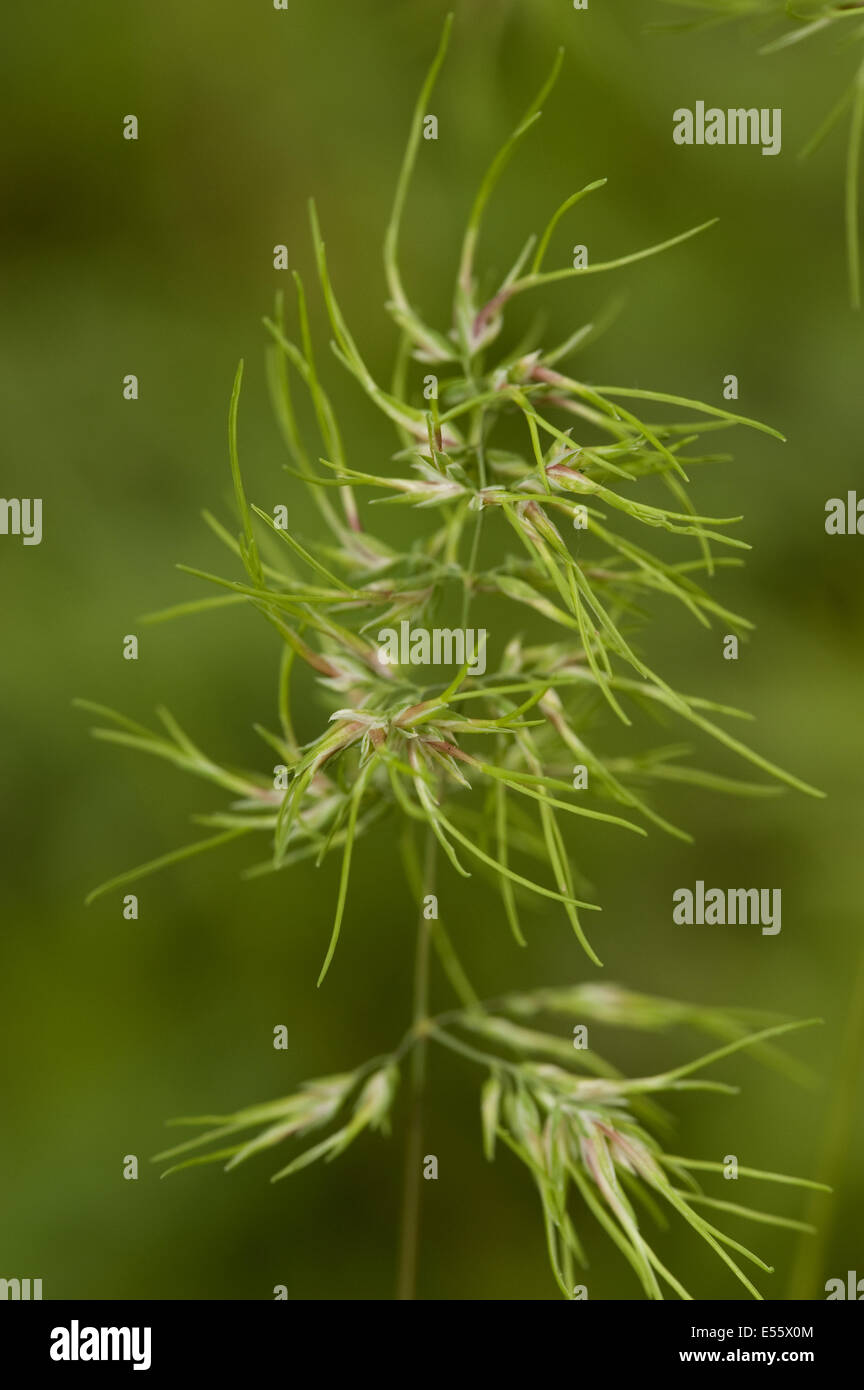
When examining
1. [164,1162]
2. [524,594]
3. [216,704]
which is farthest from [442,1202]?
[524,594]

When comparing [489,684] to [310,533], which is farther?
[310,533]

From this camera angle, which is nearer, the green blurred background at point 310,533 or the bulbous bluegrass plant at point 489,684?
the bulbous bluegrass plant at point 489,684

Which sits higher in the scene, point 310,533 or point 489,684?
point 310,533

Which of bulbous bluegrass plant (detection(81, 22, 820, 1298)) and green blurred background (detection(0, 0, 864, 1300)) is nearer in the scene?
bulbous bluegrass plant (detection(81, 22, 820, 1298))

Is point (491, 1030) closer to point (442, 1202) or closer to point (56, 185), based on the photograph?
point (442, 1202)
